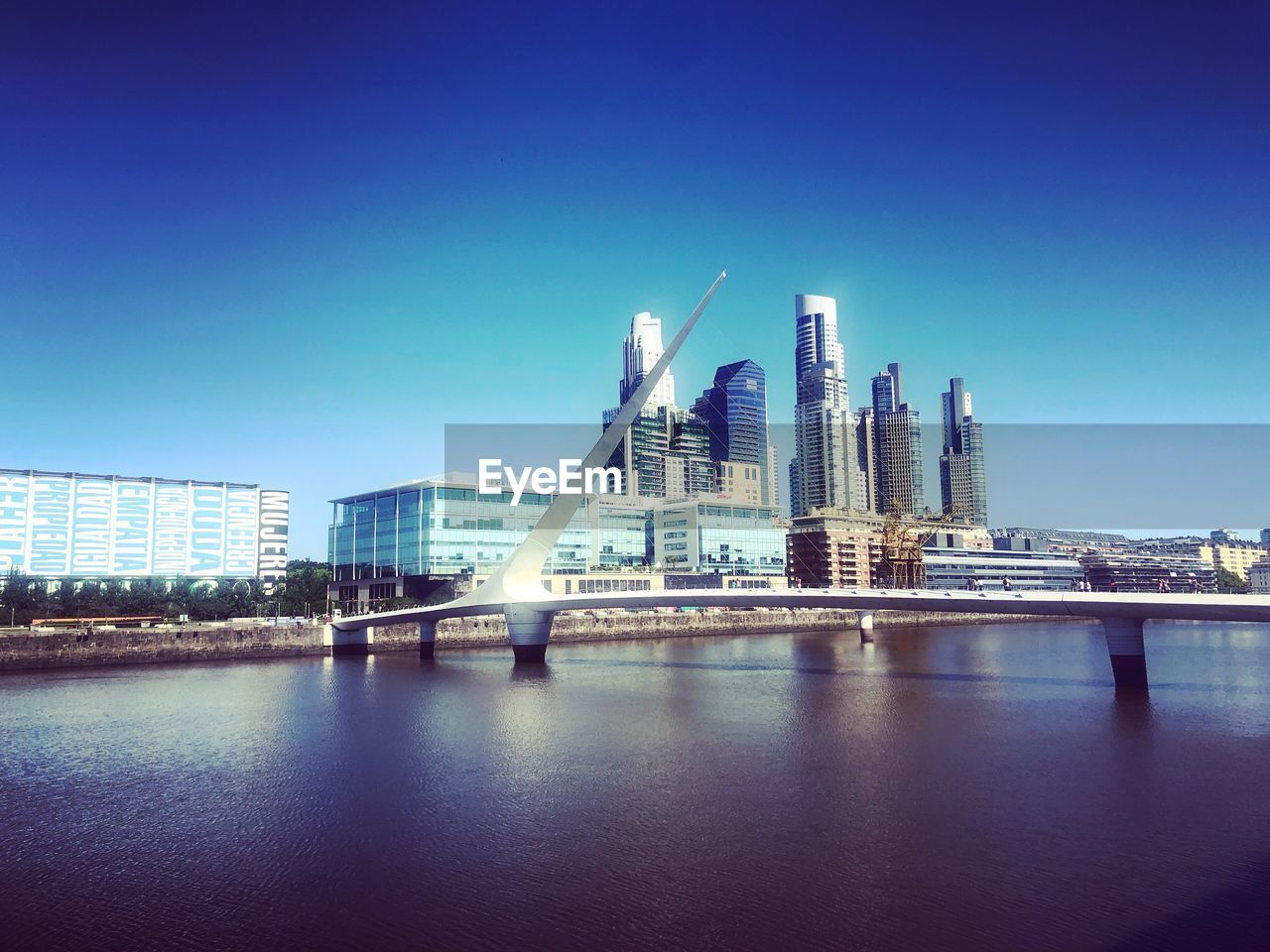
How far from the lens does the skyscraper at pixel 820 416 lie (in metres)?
171

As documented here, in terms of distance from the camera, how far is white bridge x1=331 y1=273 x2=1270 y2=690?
958 inches

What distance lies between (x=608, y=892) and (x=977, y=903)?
163 inches

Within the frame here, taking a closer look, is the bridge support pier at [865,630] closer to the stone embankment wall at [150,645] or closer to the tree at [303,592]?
the stone embankment wall at [150,645]

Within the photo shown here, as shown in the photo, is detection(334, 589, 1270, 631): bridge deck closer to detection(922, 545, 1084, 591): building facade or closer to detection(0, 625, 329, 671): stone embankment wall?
detection(0, 625, 329, 671): stone embankment wall

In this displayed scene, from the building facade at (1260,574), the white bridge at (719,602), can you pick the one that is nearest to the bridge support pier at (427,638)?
the white bridge at (719,602)

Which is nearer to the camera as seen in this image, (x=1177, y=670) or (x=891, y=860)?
(x=891, y=860)

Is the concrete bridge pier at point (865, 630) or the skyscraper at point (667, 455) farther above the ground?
the skyscraper at point (667, 455)

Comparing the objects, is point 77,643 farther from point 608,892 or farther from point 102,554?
point 608,892

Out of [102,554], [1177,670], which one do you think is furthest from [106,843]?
[102,554]

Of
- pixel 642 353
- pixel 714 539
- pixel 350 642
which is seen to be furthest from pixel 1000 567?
pixel 642 353

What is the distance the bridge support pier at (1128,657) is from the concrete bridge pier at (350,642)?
111 feet

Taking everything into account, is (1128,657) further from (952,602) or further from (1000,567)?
(1000,567)

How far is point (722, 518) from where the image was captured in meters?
86.6

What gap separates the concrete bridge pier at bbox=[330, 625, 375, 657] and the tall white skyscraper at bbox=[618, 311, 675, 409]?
471ft
